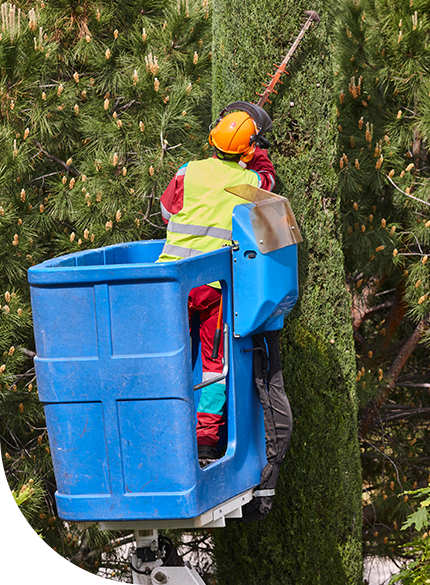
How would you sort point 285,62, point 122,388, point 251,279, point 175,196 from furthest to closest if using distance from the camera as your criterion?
point 285,62 → point 175,196 → point 251,279 → point 122,388

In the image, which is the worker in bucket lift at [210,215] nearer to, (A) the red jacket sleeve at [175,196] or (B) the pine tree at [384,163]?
(A) the red jacket sleeve at [175,196]

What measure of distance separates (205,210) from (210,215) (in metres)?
0.03

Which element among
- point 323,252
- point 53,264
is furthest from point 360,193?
point 53,264

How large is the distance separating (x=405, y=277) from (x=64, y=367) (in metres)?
4.19

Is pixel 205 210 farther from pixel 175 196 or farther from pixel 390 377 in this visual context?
pixel 390 377

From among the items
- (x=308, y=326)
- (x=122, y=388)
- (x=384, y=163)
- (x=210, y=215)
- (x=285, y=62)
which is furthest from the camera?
(x=384, y=163)

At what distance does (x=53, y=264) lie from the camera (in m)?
2.84

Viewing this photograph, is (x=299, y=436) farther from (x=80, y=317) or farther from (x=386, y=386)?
(x=80, y=317)

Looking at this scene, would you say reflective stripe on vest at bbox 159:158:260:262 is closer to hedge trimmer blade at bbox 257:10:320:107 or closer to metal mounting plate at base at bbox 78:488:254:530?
metal mounting plate at base at bbox 78:488:254:530

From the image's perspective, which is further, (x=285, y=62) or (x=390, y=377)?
(x=390, y=377)

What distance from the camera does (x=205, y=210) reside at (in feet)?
9.54

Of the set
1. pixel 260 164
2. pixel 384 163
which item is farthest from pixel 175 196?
pixel 384 163

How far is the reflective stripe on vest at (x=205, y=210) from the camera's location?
2.89 metres

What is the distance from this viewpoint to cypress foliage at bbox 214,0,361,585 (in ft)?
14.8
